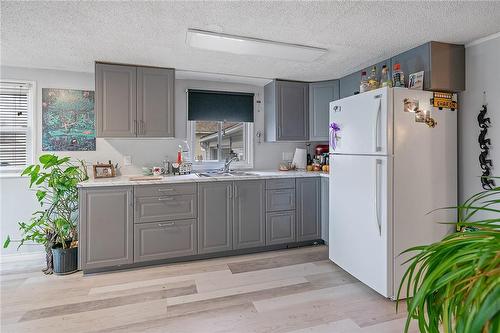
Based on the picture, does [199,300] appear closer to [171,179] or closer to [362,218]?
[171,179]

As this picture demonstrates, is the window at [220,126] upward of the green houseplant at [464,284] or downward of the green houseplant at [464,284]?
upward

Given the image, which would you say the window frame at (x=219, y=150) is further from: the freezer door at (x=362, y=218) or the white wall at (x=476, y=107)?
the white wall at (x=476, y=107)

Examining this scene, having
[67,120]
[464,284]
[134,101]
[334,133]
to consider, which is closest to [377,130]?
[334,133]

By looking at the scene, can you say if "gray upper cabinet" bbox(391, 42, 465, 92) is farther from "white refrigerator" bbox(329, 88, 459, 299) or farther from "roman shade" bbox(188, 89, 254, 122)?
"roman shade" bbox(188, 89, 254, 122)

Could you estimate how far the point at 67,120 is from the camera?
322 centimetres

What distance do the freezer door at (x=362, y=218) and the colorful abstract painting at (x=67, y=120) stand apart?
2.88m

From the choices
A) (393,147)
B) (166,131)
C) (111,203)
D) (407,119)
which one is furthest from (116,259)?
(407,119)

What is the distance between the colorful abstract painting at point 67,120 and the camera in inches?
124

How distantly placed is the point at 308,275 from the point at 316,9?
2317mm

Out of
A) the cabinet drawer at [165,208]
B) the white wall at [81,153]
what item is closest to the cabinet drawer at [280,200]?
the cabinet drawer at [165,208]

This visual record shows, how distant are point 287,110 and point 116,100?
214 centimetres

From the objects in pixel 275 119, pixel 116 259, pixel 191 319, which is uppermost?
pixel 275 119

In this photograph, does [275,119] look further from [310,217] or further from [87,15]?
[87,15]

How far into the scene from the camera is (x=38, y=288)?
2459 mm
